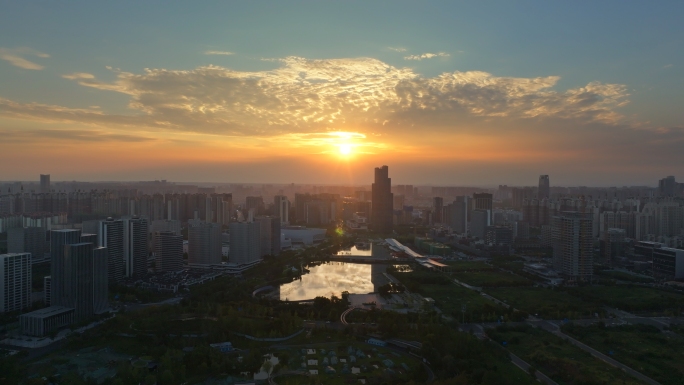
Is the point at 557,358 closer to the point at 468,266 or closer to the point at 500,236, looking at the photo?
the point at 468,266

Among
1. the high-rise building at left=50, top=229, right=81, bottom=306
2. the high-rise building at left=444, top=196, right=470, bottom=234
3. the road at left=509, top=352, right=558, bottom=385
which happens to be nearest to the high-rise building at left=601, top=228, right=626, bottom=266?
the high-rise building at left=444, top=196, right=470, bottom=234

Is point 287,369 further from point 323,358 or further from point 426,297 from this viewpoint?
point 426,297

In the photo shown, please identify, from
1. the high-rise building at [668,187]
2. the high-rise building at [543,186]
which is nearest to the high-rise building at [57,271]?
the high-rise building at [543,186]

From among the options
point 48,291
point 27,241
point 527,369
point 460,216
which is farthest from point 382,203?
point 527,369

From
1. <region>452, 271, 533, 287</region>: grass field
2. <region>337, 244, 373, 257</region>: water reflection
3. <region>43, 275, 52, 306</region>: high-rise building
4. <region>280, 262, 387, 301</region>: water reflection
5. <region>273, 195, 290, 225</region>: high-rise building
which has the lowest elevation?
<region>280, 262, 387, 301</region>: water reflection

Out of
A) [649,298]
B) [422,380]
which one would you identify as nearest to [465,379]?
[422,380]

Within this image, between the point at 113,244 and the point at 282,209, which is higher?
the point at 282,209

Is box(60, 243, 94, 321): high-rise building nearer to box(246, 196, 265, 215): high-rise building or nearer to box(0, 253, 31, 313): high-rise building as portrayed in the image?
box(0, 253, 31, 313): high-rise building
